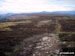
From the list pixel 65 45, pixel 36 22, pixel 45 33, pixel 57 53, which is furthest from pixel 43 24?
pixel 57 53

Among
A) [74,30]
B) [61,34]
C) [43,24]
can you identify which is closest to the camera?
[61,34]

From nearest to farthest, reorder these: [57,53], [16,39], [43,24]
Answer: [57,53] < [16,39] < [43,24]

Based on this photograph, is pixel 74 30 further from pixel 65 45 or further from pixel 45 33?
pixel 65 45

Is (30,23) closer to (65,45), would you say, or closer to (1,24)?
(1,24)

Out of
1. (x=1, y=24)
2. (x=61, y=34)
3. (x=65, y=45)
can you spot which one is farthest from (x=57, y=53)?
(x=1, y=24)

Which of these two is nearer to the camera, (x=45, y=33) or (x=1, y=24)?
(x=45, y=33)

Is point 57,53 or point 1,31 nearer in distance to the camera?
point 57,53

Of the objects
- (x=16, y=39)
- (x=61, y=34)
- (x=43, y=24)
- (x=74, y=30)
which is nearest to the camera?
(x=16, y=39)

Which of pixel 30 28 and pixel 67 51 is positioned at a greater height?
pixel 30 28

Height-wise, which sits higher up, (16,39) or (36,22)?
(36,22)
